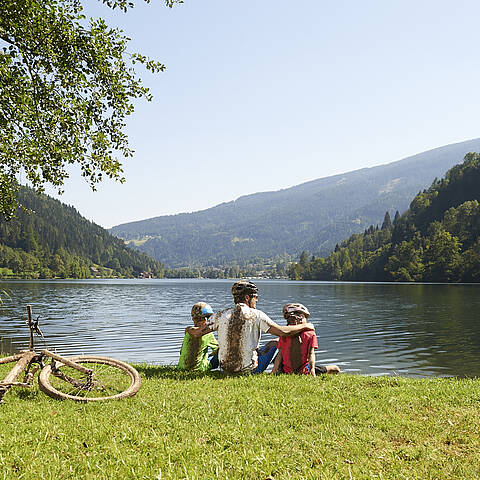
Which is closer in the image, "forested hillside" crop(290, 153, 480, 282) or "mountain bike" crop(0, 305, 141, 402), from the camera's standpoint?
"mountain bike" crop(0, 305, 141, 402)

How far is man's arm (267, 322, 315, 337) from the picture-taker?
10052 millimetres

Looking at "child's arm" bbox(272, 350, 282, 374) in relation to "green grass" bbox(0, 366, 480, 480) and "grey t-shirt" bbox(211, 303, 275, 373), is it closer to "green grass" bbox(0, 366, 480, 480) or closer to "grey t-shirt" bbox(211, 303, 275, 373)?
"grey t-shirt" bbox(211, 303, 275, 373)

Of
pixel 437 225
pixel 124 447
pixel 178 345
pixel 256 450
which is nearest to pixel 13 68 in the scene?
pixel 124 447

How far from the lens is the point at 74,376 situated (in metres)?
9.96

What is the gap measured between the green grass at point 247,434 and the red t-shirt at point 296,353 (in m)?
1.62

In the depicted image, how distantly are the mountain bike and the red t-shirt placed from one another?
3.94 meters

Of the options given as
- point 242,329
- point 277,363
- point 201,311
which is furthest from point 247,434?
point 201,311

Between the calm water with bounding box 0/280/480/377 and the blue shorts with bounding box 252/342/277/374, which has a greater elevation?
the blue shorts with bounding box 252/342/277/374

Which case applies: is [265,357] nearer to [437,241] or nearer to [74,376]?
[74,376]

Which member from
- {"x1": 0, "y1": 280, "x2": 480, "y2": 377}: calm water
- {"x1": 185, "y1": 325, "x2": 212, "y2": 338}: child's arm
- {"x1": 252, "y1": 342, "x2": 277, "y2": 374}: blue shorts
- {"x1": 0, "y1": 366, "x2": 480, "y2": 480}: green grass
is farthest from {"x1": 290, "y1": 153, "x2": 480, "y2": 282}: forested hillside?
{"x1": 0, "y1": 366, "x2": 480, "y2": 480}: green grass

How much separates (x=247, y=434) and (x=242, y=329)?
3952mm

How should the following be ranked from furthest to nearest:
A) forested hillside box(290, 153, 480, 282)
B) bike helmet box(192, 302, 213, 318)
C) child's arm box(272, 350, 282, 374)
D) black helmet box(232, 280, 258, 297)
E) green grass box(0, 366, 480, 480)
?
forested hillside box(290, 153, 480, 282), bike helmet box(192, 302, 213, 318), child's arm box(272, 350, 282, 374), black helmet box(232, 280, 258, 297), green grass box(0, 366, 480, 480)

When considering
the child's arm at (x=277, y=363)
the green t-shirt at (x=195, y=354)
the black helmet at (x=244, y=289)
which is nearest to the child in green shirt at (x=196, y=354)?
the green t-shirt at (x=195, y=354)

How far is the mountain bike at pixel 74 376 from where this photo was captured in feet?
27.2
